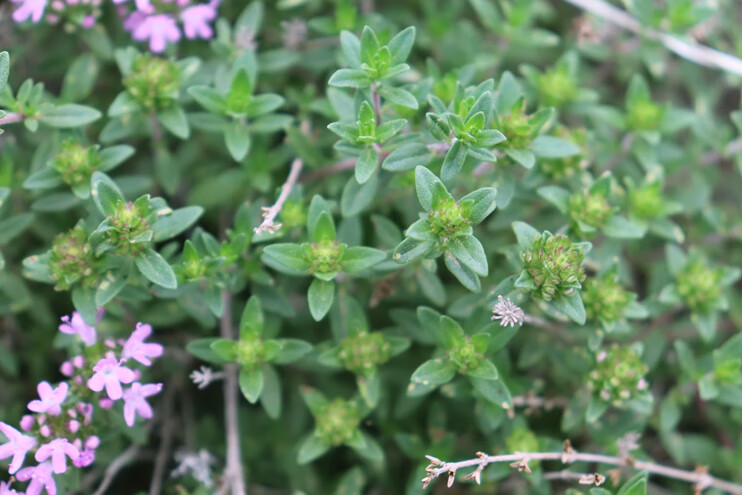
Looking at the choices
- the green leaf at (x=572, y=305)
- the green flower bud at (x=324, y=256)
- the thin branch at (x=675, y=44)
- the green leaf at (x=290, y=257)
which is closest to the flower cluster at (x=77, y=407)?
the green leaf at (x=290, y=257)

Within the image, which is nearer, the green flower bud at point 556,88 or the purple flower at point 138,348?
the purple flower at point 138,348

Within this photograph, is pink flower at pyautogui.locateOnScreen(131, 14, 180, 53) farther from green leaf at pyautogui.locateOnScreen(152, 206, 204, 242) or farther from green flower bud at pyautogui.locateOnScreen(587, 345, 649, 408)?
green flower bud at pyautogui.locateOnScreen(587, 345, 649, 408)

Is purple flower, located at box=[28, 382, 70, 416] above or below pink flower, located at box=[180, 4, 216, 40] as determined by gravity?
below

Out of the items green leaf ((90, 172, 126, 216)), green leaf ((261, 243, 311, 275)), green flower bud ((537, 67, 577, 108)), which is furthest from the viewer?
green flower bud ((537, 67, 577, 108))

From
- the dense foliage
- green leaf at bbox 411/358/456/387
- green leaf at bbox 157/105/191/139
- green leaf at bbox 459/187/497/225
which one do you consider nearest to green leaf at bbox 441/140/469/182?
the dense foliage

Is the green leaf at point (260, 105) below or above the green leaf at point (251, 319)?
above

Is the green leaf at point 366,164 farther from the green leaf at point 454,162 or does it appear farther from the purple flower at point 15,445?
the purple flower at point 15,445
